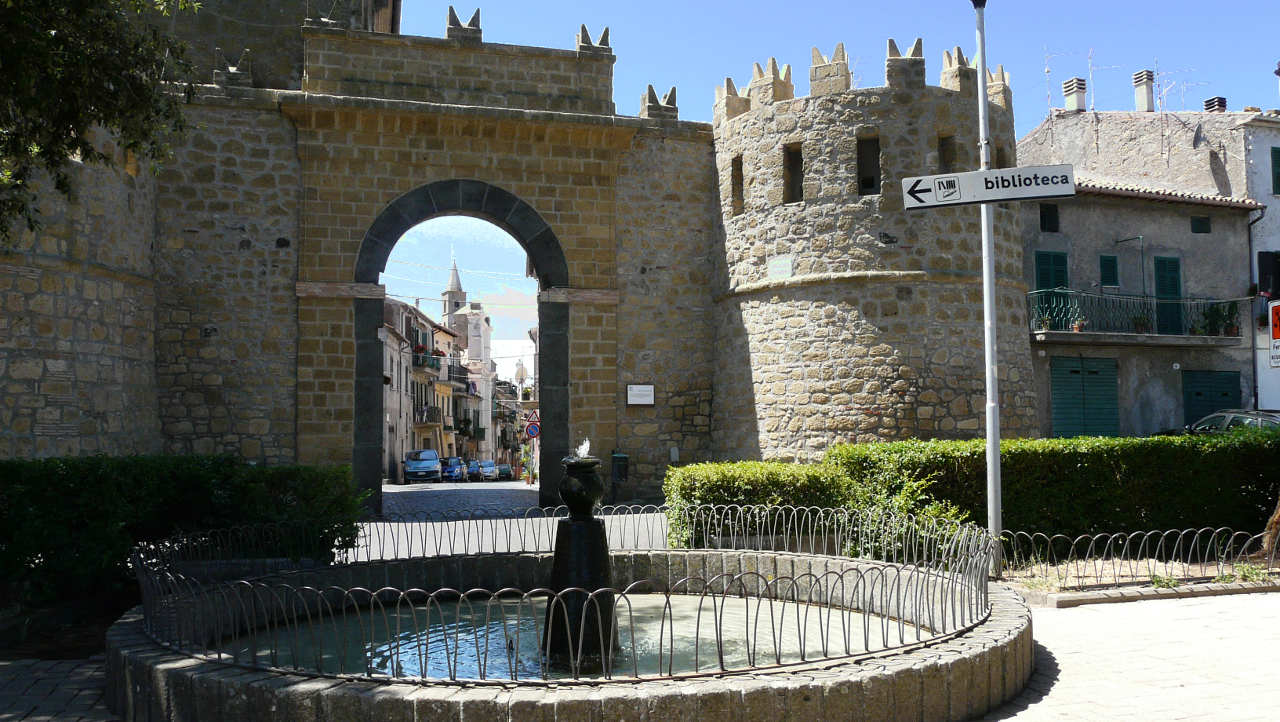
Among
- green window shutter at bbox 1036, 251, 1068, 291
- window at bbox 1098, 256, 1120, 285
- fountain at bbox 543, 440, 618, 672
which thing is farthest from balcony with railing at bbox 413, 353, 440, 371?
fountain at bbox 543, 440, 618, 672

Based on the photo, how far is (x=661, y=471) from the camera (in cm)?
1672

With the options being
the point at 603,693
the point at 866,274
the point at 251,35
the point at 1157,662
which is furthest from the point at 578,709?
the point at 251,35

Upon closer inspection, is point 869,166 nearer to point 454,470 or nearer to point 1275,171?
point 1275,171

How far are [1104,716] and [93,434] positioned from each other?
12746 mm

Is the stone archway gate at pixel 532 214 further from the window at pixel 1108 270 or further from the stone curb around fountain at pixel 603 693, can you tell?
the stone curb around fountain at pixel 603 693

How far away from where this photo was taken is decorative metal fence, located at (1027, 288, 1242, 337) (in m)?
20.9

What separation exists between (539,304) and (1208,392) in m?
16.2

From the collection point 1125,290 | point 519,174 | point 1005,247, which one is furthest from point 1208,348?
point 519,174

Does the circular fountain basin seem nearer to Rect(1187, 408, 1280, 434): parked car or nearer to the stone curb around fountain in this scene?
the stone curb around fountain

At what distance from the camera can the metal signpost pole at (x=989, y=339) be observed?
29.5 ft

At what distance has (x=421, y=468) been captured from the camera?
141 ft

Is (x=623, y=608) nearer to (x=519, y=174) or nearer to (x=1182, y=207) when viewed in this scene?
(x=519, y=174)

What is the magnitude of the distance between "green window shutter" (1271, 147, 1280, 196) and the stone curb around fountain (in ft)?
79.6

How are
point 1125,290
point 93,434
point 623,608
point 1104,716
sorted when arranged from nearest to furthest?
point 1104,716 < point 623,608 < point 93,434 < point 1125,290
